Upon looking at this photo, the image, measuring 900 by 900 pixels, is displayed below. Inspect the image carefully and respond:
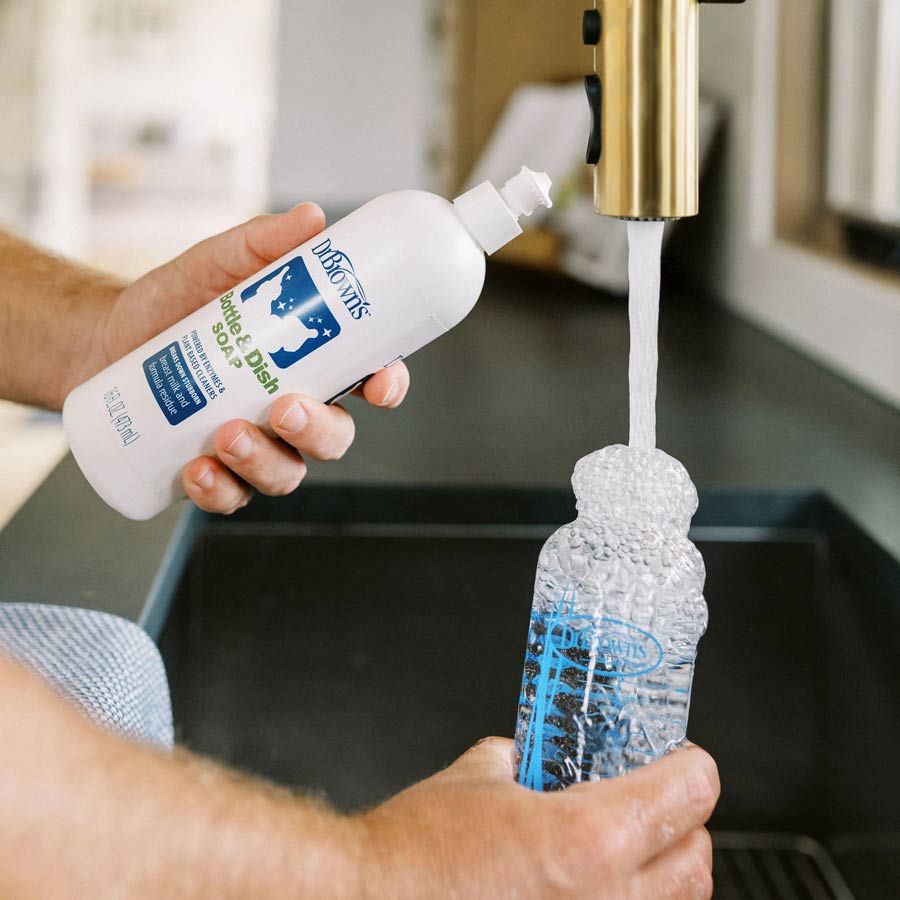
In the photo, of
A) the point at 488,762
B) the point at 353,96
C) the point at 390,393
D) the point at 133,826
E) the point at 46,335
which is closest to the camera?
the point at 133,826

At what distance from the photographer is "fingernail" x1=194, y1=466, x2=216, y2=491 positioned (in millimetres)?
704

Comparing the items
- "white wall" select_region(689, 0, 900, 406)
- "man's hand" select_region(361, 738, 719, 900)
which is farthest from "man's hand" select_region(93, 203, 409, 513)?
"white wall" select_region(689, 0, 900, 406)

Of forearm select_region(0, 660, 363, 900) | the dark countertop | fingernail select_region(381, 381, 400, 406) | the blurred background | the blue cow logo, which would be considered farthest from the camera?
the blurred background

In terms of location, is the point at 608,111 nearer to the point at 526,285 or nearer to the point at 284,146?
the point at 526,285

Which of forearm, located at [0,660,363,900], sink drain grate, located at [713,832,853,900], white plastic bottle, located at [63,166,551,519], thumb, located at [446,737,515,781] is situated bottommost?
sink drain grate, located at [713,832,853,900]

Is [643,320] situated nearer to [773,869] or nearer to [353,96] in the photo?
[773,869]

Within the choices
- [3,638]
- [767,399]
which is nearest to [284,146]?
[767,399]

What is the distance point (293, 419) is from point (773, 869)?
1.88 feet

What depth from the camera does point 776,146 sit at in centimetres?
151

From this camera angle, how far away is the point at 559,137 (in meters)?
1.91

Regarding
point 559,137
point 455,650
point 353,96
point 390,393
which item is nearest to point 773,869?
point 455,650

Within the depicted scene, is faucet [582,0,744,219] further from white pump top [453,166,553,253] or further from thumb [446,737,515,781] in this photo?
thumb [446,737,515,781]

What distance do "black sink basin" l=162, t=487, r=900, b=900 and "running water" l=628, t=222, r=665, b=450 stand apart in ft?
1.13

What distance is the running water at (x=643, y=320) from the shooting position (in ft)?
1.93
